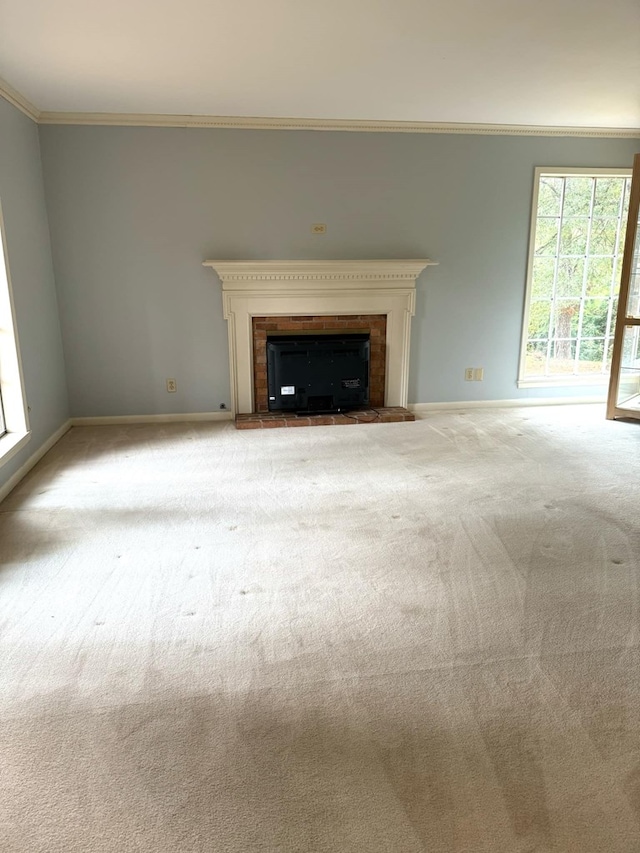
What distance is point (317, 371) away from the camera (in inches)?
204

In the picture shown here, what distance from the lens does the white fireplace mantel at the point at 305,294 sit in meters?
4.98

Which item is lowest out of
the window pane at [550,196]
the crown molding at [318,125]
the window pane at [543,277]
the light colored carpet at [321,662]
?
the light colored carpet at [321,662]

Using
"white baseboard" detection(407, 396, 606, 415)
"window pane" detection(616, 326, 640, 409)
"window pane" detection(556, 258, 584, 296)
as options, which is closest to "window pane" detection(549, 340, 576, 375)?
"white baseboard" detection(407, 396, 606, 415)

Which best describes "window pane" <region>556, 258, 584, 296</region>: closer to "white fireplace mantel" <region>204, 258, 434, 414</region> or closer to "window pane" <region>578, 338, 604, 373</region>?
"window pane" <region>578, 338, 604, 373</region>

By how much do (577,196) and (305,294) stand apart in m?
2.60

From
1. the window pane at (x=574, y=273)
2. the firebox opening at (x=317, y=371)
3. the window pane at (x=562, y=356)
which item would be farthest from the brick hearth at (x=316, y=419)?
the window pane at (x=562, y=356)

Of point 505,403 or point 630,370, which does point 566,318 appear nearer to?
point 630,370

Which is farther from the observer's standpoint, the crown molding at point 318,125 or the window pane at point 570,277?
the window pane at point 570,277

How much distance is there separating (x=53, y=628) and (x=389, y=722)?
51.4 inches

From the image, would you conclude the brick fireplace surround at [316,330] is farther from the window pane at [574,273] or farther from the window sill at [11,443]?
the window sill at [11,443]

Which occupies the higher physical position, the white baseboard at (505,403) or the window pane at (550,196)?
the window pane at (550,196)

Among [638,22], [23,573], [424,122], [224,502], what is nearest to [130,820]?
[23,573]

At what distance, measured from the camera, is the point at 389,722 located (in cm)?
185

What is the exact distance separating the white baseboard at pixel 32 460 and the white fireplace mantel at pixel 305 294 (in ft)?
4.48
